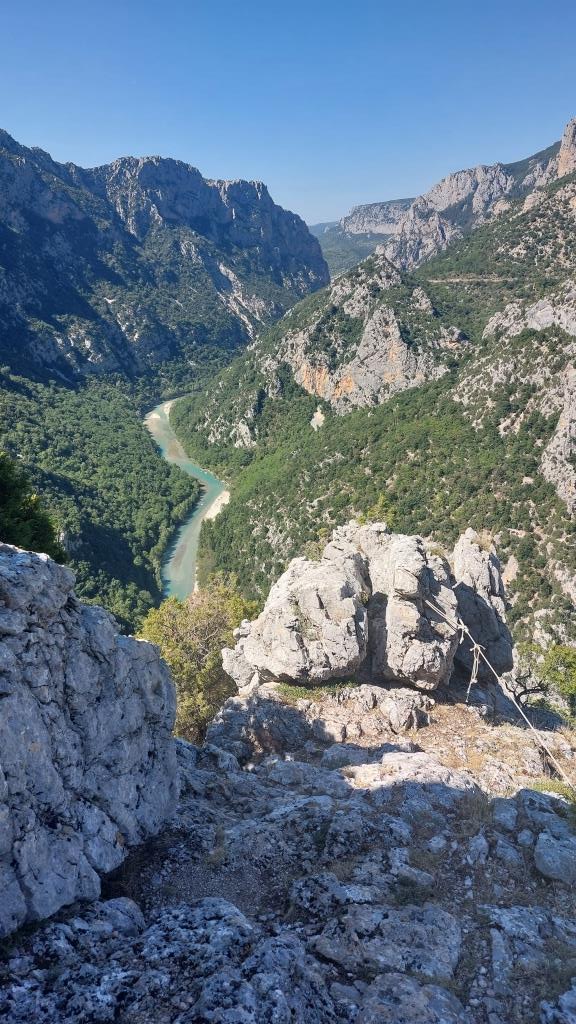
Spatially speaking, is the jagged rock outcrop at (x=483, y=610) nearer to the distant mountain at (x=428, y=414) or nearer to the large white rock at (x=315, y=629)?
the large white rock at (x=315, y=629)

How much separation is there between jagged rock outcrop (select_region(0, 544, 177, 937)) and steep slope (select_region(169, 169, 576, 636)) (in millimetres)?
44333

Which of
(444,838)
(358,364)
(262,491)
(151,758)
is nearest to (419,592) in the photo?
(444,838)

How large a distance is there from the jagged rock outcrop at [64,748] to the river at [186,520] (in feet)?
212

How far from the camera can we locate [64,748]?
37.2 ft

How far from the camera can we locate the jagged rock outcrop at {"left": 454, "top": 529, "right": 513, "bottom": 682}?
28000 millimetres

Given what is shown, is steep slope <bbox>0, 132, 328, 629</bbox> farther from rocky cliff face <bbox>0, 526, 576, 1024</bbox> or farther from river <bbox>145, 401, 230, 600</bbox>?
rocky cliff face <bbox>0, 526, 576, 1024</bbox>

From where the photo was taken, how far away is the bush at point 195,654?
27.0 metres

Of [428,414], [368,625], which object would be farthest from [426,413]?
[368,625]

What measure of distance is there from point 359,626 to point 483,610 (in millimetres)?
9393

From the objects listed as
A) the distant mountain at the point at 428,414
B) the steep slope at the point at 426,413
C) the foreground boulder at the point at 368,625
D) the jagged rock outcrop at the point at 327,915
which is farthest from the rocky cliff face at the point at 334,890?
the distant mountain at the point at 428,414

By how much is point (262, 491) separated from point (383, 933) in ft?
281

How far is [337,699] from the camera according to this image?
23.4m

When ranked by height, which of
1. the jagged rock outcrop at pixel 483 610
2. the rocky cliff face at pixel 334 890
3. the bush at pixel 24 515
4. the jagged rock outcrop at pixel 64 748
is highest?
the bush at pixel 24 515

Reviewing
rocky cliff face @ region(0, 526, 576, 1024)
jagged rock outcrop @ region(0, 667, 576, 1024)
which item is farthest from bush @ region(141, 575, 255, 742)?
jagged rock outcrop @ region(0, 667, 576, 1024)
